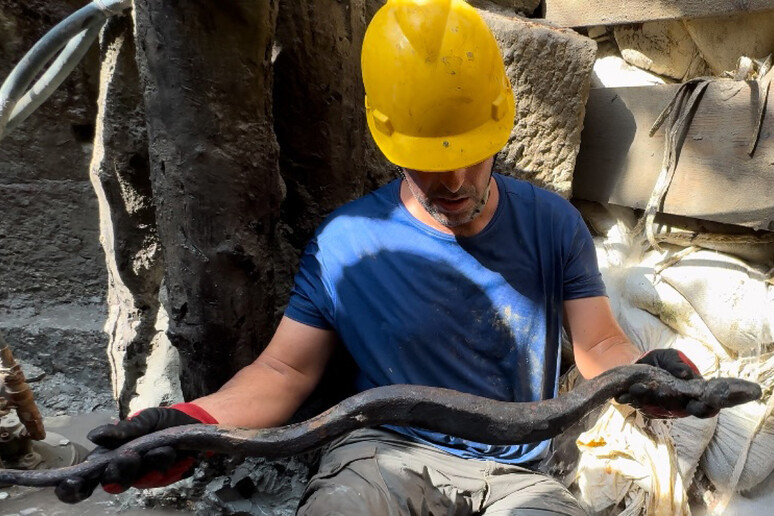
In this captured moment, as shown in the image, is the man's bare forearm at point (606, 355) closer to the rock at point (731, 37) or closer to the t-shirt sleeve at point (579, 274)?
the t-shirt sleeve at point (579, 274)

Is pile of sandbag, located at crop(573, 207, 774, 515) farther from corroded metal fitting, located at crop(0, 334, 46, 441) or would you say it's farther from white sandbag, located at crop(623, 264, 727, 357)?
corroded metal fitting, located at crop(0, 334, 46, 441)

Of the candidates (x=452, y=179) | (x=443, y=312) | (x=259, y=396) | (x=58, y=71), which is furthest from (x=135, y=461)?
(x=58, y=71)

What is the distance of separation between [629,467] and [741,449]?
337 mm

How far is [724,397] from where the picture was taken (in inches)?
46.1

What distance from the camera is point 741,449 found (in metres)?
1.88

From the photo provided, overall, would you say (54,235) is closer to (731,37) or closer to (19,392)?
(19,392)

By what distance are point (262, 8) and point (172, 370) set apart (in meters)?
1.18

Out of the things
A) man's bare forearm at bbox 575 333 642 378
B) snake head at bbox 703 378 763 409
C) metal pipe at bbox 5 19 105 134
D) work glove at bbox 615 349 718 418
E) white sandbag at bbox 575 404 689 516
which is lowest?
white sandbag at bbox 575 404 689 516

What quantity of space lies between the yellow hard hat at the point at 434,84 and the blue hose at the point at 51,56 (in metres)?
0.88

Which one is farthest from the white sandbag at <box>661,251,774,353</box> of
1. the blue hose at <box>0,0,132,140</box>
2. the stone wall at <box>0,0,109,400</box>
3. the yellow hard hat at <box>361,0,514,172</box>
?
the stone wall at <box>0,0,109,400</box>

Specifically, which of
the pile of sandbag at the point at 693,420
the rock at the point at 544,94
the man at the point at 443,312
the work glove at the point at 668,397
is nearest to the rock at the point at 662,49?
the rock at the point at 544,94

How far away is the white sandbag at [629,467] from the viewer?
71.8 inches

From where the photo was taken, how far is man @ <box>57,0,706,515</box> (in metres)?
1.49

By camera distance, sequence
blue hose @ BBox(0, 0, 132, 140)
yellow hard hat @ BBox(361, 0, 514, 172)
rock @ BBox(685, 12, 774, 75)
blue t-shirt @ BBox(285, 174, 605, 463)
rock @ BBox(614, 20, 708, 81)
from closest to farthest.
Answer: yellow hard hat @ BBox(361, 0, 514, 172), blue t-shirt @ BBox(285, 174, 605, 463), blue hose @ BBox(0, 0, 132, 140), rock @ BBox(685, 12, 774, 75), rock @ BBox(614, 20, 708, 81)
